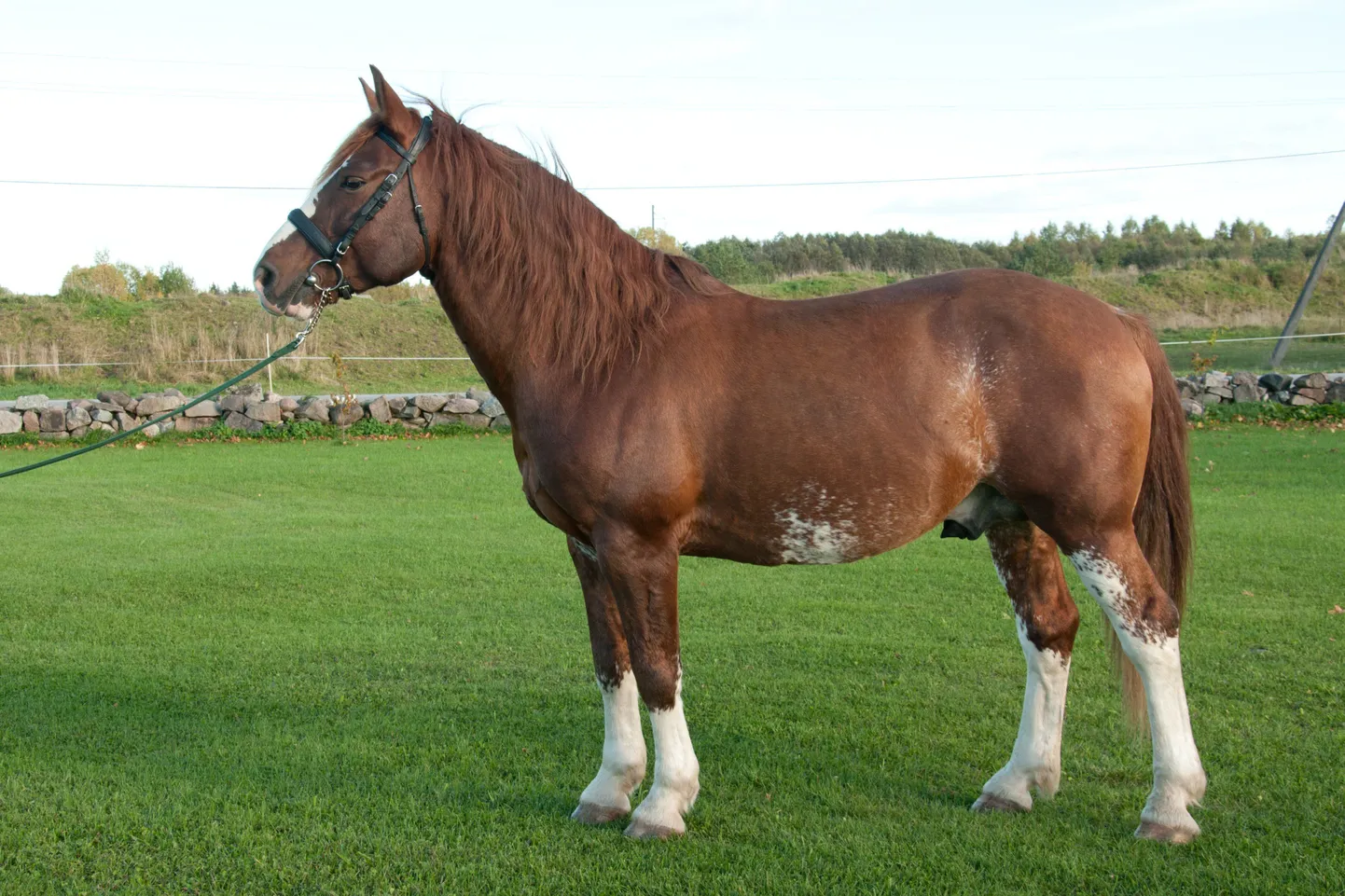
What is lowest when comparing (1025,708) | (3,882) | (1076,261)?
(3,882)

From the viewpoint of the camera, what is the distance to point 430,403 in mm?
18656

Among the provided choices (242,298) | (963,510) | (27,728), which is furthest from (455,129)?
(242,298)

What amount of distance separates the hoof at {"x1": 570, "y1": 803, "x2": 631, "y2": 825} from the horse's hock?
→ 578 inches

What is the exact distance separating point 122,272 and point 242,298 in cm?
1933

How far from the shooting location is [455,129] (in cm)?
369

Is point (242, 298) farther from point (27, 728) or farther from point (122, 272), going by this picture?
point (27, 728)

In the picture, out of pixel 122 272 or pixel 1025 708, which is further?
pixel 122 272

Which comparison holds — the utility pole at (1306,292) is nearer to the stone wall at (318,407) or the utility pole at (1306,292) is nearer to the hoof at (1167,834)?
the stone wall at (318,407)

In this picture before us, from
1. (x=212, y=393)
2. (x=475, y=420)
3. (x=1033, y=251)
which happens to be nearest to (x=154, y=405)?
(x=475, y=420)

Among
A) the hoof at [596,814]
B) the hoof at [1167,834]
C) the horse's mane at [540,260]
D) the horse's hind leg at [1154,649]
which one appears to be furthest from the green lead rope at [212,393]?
the hoof at [1167,834]

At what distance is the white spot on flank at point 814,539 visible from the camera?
11.9ft

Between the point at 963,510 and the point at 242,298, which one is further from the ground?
the point at 242,298

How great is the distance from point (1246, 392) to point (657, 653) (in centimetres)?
1765

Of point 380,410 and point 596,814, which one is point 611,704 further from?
point 380,410
